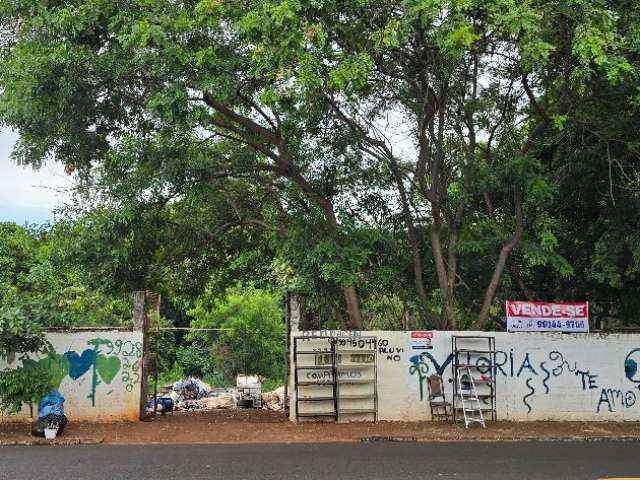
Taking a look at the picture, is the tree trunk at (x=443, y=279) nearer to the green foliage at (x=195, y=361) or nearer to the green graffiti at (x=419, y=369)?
the green graffiti at (x=419, y=369)

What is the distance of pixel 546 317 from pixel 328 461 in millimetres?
7480

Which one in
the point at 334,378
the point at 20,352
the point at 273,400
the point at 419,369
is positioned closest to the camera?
the point at 20,352

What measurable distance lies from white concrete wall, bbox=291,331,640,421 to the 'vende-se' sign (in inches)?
6.7

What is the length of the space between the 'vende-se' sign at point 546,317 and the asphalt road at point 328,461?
351 centimetres

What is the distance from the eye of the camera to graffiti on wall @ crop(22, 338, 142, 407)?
14117 millimetres

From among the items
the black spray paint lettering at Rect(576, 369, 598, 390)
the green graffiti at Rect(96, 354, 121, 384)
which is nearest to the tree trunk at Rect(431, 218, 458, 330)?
the black spray paint lettering at Rect(576, 369, 598, 390)

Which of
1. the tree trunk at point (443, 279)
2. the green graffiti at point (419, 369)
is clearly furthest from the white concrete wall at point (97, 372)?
the tree trunk at point (443, 279)

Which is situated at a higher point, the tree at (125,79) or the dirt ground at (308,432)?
the tree at (125,79)

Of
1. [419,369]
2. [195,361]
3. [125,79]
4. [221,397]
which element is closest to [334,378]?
[419,369]

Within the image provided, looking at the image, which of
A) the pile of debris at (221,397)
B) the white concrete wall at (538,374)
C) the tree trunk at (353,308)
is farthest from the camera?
the pile of debris at (221,397)

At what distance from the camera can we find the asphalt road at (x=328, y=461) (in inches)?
348

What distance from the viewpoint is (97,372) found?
14.3 meters

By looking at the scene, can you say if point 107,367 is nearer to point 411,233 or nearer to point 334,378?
point 334,378

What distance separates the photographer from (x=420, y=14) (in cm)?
1071
